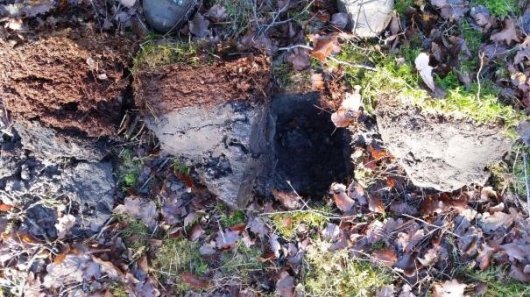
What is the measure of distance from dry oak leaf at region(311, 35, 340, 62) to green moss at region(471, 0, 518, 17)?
113cm

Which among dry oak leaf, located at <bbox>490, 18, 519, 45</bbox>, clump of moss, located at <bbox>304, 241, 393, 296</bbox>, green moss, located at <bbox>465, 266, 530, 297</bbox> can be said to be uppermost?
dry oak leaf, located at <bbox>490, 18, 519, 45</bbox>

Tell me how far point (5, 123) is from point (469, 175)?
3.34m

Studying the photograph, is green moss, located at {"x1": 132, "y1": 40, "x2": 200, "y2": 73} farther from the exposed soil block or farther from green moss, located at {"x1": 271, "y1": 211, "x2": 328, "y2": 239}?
green moss, located at {"x1": 271, "y1": 211, "x2": 328, "y2": 239}

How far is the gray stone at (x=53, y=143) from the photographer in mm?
3287

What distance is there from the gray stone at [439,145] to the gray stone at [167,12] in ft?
5.28

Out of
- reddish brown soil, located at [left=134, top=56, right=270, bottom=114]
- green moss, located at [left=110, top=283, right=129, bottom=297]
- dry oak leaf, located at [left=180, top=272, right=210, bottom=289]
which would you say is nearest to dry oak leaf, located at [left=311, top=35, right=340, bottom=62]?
reddish brown soil, located at [left=134, top=56, right=270, bottom=114]

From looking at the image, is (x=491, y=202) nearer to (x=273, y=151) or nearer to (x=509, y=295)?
(x=509, y=295)

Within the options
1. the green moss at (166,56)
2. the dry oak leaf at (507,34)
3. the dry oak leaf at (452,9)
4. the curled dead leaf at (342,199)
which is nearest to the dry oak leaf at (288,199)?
the curled dead leaf at (342,199)

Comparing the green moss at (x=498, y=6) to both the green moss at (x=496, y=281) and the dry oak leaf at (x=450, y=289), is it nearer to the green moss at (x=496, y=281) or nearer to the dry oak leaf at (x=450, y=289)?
the green moss at (x=496, y=281)

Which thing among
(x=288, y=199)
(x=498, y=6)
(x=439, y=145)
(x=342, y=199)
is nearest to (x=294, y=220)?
(x=288, y=199)

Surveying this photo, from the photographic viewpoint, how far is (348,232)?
350 cm

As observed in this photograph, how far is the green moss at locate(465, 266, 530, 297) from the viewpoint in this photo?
348 centimetres

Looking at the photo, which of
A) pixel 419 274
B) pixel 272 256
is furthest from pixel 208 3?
pixel 419 274

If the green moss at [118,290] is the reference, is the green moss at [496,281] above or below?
below
